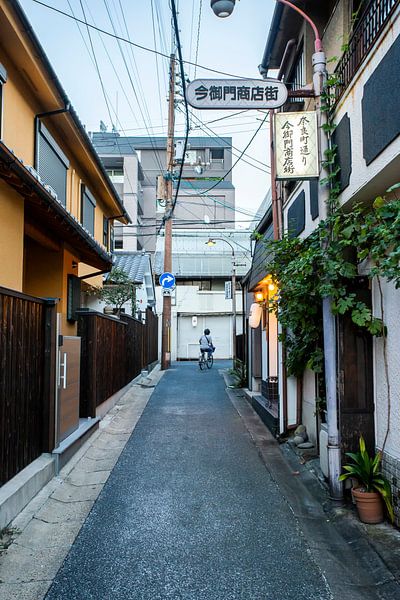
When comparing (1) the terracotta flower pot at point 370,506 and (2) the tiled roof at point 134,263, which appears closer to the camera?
(1) the terracotta flower pot at point 370,506

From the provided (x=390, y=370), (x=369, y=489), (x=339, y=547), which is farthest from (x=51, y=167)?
(x=339, y=547)

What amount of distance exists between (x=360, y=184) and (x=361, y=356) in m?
2.05

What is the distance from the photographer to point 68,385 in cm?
716

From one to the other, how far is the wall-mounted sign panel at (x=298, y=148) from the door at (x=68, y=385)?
12.5 ft

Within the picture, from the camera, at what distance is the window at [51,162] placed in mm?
10070

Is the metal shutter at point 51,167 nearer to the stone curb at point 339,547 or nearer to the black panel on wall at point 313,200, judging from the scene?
the black panel on wall at point 313,200

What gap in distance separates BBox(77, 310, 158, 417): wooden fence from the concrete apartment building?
28635 mm

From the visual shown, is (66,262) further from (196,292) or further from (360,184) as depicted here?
(196,292)

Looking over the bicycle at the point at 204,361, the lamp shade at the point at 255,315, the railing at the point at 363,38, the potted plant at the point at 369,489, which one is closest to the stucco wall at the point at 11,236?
the railing at the point at 363,38

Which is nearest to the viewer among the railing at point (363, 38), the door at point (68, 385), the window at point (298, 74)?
the railing at point (363, 38)

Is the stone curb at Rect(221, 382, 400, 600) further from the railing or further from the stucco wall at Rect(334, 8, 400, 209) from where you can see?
the railing

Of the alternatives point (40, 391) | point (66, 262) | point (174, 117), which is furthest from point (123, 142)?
point (40, 391)

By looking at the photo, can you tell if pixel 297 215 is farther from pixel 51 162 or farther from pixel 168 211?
pixel 168 211

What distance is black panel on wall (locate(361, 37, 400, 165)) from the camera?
169 inches
